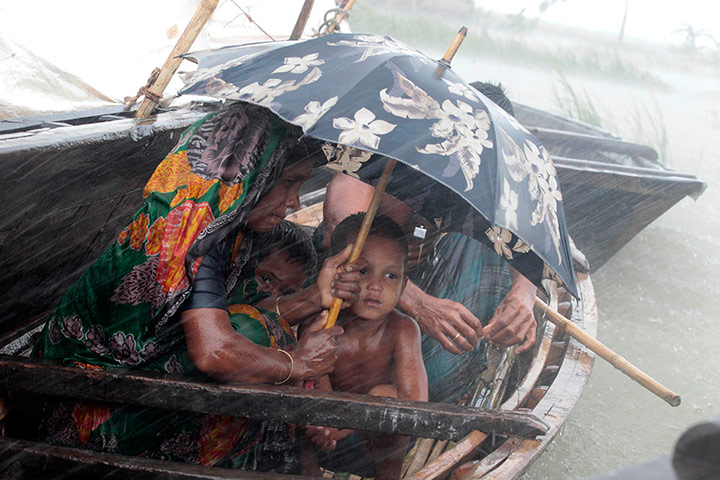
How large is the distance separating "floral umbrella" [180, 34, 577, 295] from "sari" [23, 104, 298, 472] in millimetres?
159

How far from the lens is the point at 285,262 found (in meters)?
2.44

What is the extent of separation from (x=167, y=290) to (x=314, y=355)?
0.49 meters

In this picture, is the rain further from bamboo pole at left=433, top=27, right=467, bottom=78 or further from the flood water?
bamboo pole at left=433, top=27, right=467, bottom=78

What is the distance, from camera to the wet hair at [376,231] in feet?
7.40

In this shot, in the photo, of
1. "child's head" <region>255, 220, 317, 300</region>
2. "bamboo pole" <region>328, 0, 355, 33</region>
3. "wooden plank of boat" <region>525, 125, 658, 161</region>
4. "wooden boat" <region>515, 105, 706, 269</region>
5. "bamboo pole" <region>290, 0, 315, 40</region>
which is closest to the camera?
"child's head" <region>255, 220, 317, 300</region>

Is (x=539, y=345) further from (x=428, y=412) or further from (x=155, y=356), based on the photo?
(x=155, y=356)

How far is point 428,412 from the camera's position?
73.3 inches

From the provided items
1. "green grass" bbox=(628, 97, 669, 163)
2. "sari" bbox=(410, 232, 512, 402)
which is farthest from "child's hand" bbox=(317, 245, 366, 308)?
"green grass" bbox=(628, 97, 669, 163)

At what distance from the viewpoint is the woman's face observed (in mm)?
1858

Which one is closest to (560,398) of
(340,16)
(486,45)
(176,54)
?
(176,54)

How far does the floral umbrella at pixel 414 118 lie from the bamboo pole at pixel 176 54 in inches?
34.9

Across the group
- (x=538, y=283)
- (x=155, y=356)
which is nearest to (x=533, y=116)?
(x=538, y=283)

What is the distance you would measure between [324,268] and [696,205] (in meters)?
9.80

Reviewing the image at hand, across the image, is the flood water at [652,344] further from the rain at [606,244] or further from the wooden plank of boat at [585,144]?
the wooden plank of boat at [585,144]
